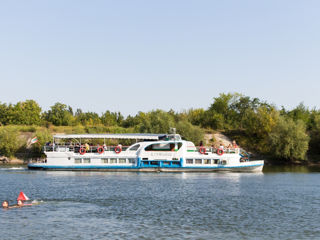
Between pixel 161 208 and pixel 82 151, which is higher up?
pixel 82 151

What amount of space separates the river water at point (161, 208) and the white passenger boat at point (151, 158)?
751 centimetres

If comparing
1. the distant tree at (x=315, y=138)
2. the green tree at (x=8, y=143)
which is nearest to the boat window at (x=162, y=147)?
the green tree at (x=8, y=143)

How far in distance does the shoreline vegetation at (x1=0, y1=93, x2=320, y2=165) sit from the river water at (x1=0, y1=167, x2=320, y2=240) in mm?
37593

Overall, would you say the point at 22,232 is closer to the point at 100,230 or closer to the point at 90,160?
the point at 100,230

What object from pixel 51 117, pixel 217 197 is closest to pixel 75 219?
pixel 217 197

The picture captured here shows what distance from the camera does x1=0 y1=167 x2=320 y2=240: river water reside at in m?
28.0

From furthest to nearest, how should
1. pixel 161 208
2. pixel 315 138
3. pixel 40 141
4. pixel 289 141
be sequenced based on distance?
1. pixel 315 138
2. pixel 40 141
3. pixel 289 141
4. pixel 161 208

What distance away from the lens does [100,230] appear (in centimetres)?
2828

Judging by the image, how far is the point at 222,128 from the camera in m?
121

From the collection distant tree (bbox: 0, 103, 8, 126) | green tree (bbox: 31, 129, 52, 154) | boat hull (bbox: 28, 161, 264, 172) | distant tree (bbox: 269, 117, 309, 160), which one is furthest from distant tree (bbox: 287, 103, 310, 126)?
distant tree (bbox: 0, 103, 8, 126)

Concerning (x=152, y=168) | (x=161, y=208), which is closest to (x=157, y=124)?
(x=152, y=168)

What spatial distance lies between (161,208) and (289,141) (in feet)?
205

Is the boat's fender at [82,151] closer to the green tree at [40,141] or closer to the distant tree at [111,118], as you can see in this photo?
the green tree at [40,141]

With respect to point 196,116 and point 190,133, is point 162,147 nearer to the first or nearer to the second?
point 190,133
